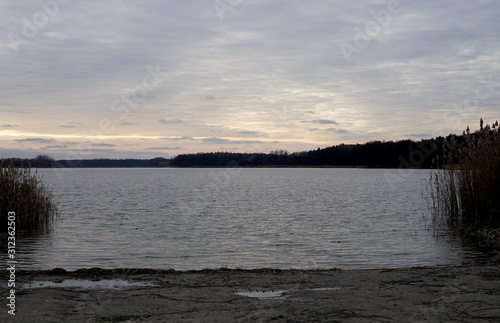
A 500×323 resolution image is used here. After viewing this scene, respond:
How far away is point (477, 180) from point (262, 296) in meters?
14.2

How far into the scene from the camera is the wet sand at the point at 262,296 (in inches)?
281

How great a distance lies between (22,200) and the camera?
68.8 feet

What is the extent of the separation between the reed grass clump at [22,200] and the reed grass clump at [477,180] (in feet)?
65.9

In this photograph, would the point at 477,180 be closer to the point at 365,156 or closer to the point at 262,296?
the point at 262,296

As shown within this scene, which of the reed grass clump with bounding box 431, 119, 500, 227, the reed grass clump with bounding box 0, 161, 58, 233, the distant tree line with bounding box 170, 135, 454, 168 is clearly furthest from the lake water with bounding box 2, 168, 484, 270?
the distant tree line with bounding box 170, 135, 454, 168

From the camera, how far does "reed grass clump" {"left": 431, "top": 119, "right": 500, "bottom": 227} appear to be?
18.2 meters

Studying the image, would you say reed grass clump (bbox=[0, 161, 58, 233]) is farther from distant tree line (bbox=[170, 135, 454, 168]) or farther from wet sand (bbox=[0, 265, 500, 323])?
distant tree line (bbox=[170, 135, 454, 168])

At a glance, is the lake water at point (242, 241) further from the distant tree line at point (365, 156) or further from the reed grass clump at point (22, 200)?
the distant tree line at point (365, 156)

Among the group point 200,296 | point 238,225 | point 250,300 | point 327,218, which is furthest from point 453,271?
point 327,218

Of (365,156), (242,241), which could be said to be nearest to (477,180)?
(242,241)

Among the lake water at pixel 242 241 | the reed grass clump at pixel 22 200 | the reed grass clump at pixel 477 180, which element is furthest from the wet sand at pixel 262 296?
the reed grass clump at pixel 22 200

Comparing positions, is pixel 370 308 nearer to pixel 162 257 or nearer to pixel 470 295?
pixel 470 295

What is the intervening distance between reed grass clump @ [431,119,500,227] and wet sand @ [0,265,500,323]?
808 cm

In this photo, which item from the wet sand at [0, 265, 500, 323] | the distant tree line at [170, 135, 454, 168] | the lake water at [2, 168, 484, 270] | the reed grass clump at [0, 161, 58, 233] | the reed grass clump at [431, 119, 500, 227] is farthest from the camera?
the distant tree line at [170, 135, 454, 168]
